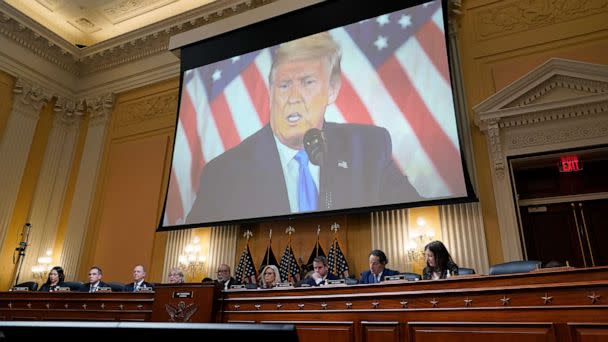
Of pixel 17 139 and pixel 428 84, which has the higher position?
pixel 17 139

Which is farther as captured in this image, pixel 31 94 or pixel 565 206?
pixel 31 94

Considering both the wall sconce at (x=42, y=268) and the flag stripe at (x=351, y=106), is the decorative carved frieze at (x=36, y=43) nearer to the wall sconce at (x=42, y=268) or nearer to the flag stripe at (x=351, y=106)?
the wall sconce at (x=42, y=268)

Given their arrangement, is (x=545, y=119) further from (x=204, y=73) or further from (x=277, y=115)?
(x=204, y=73)

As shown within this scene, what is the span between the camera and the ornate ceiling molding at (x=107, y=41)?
311 inches

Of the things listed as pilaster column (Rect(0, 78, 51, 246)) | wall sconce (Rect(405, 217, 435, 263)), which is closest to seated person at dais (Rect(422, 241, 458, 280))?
wall sconce (Rect(405, 217, 435, 263))

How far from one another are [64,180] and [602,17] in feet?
31.4

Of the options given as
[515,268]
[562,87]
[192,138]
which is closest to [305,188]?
[192,138]

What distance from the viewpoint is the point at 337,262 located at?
5586 mm

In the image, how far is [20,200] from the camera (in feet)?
26.0

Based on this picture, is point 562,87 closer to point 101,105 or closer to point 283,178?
point 283,178

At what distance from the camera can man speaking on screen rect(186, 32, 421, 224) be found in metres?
5.41

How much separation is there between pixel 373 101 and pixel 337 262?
2237 mm

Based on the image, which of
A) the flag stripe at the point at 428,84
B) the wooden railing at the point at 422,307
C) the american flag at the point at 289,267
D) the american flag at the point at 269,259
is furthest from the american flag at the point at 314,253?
the flag stripe at the point at 428,84

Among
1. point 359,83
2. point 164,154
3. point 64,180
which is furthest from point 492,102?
point 64,180
